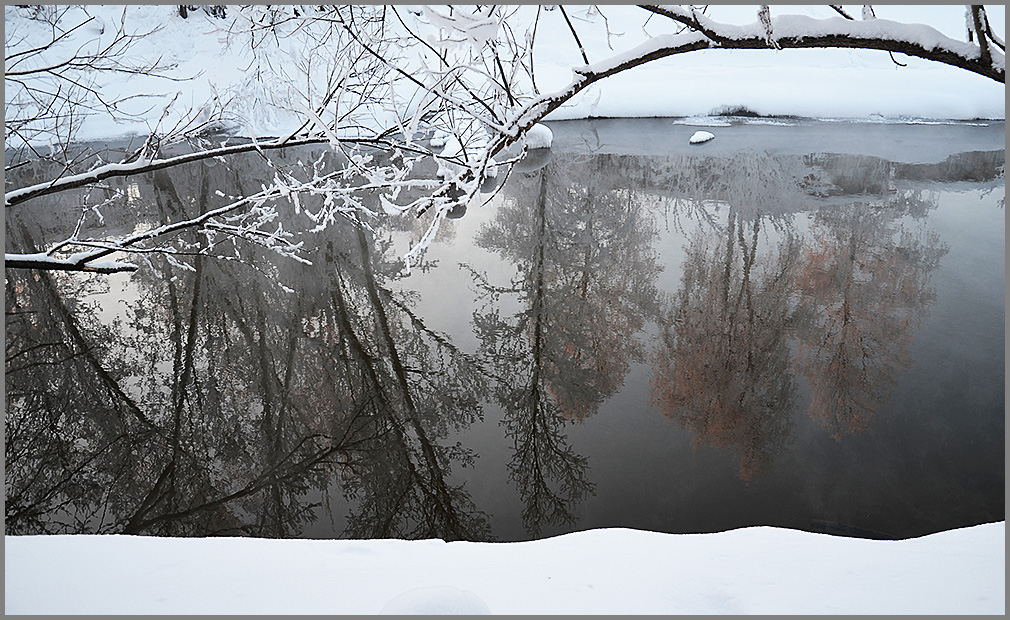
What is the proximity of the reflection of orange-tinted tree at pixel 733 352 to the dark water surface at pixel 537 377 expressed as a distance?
0.04 metres

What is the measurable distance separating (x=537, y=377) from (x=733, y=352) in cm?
220

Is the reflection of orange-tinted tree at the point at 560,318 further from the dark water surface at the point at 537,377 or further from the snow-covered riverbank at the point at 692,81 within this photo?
the snow-covered riverbank at the point at 692,81

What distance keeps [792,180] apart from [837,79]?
1078 centimetres

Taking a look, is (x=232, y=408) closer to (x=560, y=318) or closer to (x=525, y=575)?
(x=560, y=318)

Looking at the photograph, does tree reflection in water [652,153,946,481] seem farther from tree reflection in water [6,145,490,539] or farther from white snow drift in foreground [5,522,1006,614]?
tree reflection in water [6,145,490,539]

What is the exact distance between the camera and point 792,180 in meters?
12.9

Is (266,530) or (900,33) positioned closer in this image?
(900,33)

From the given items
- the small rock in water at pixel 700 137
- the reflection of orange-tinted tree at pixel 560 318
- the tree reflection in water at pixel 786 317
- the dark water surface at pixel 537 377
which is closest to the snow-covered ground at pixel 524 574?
the dark water surface at pixel 537 377

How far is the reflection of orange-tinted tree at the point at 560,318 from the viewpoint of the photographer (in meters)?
5.50

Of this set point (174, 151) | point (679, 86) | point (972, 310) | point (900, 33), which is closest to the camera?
point (900, 33)

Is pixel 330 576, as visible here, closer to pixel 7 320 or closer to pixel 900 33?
pixel 900 33

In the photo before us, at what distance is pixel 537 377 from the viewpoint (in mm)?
6816

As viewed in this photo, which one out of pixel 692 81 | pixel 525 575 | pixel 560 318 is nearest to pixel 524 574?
pixel 525 575

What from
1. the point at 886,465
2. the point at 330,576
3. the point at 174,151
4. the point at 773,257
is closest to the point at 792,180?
the point at 773,257
